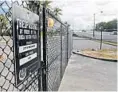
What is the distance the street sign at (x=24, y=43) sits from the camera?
5.49 ft

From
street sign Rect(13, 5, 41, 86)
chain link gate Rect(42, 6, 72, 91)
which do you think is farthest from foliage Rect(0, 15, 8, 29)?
chain link gate Rect(42, 6, 72, 91)

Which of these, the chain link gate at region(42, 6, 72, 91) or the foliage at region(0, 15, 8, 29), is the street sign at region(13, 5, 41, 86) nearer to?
the foliage at region(0, 15, 8, 29)

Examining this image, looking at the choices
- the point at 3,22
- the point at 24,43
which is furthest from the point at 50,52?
the point at 3,22

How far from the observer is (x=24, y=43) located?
185 cm

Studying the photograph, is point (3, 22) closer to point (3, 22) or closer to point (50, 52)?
point (3, 22)

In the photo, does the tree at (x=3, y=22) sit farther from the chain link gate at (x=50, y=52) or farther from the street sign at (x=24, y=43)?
the chain link gate at (x=50, y=52)

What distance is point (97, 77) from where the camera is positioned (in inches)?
272

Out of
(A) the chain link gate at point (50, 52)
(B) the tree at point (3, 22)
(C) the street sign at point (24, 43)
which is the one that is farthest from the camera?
(A) the chain link gate at point (50, 52)

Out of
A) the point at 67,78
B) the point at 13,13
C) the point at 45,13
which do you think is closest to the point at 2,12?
the point at 13,13

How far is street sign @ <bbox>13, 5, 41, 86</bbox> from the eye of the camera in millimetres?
1672

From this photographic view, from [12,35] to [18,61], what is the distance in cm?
23

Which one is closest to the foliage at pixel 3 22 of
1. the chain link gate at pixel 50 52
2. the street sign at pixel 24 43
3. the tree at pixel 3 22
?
the tree at pixel 3 22

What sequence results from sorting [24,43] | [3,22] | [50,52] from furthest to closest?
[50,52], [24,43], [3,22]

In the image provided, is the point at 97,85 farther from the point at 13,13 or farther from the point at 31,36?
the point at 13,13
